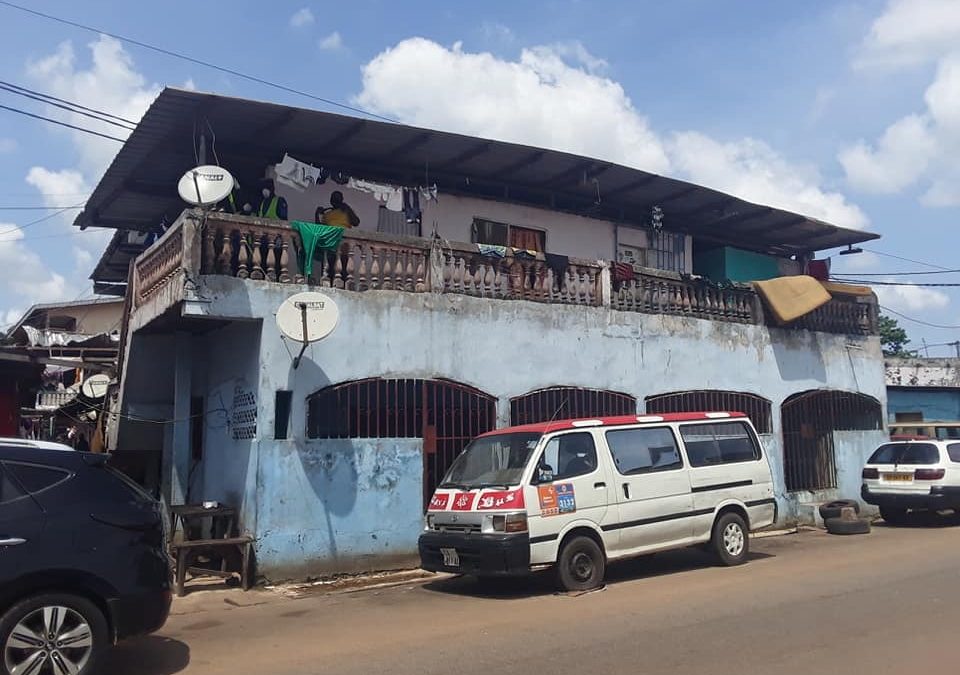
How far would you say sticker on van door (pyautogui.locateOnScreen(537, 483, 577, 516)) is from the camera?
29.7 feet

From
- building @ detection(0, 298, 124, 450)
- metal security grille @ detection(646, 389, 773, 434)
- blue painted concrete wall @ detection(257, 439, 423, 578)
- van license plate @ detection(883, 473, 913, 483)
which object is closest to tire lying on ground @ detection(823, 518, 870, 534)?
van license plate @ detection(883, 473, 913, 483)

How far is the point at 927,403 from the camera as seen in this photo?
27.7 meters

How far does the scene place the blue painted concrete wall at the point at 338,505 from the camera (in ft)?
34.2

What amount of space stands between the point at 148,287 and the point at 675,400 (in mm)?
8773

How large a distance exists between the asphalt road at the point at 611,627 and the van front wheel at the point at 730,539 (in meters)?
0.25

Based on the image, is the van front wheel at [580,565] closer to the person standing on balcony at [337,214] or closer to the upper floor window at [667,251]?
the person standing on balcony at [337,214]

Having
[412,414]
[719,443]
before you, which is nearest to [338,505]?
[412,414]

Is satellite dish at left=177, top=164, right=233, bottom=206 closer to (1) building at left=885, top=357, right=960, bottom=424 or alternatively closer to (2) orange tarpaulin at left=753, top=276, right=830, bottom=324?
(2) orange tarpaulin at left=753, top=276, right=830, bottom=324

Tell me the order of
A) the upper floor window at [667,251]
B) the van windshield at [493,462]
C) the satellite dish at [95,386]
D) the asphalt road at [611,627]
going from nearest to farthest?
the asphalt road at [611,627] < the van windshield at [493,462] < the satellite dish at [95,386] < the upper floor window at [667,251]

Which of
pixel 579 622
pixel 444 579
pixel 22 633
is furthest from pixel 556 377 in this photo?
pixel 22 633

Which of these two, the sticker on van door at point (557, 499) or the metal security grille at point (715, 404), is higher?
the metal security grille at point (715, 404)

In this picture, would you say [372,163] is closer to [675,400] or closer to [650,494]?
[675,400]

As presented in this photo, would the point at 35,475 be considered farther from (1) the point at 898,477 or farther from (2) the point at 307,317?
(1) the point at 898,477

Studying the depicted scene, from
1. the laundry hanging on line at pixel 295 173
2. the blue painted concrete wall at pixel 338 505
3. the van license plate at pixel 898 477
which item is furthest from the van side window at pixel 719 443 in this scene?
the laundry hanging on line at pixel 295 173
